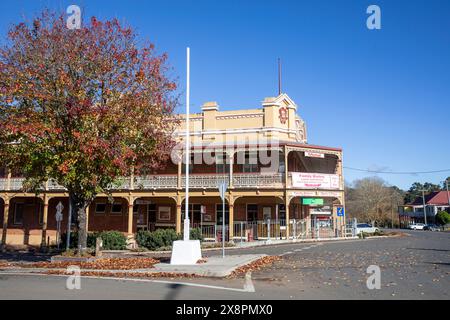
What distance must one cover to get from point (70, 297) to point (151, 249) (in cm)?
1509

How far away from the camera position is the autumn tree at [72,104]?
1412 centimetres

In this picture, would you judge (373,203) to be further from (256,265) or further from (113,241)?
(256,265)

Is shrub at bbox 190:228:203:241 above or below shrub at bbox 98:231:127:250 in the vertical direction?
above

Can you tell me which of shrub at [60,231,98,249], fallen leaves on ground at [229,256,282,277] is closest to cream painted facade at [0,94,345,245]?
shrub at [60,231,98,249]

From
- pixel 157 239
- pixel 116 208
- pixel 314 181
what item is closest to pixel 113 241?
pixel 157 239

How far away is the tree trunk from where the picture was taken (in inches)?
647

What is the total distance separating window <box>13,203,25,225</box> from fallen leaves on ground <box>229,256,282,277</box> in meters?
25.4

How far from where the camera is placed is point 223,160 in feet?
101

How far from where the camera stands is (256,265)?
1415 cm

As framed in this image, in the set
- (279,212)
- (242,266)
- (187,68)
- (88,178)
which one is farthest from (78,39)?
(279,212)

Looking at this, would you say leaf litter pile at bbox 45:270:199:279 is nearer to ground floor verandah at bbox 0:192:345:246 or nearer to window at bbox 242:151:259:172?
ground floor verandah at bbox 0:192:345:246
